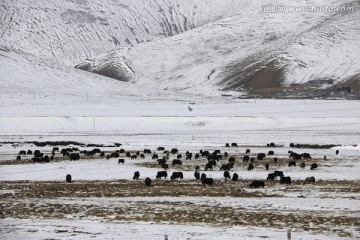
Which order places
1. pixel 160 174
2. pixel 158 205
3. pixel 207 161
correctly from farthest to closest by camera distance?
pixel 207 161, pixel 160 174, pixel 158 205

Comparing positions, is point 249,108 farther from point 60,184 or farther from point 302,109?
point 60,184

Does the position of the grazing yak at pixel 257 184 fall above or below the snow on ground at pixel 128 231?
above

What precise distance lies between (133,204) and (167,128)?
243ft

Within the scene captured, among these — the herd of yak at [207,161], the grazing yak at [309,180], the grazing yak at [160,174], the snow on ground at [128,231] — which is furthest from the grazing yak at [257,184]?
the snow on ground at [128,231]

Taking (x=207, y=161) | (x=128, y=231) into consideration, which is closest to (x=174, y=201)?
(x=128, y=231)

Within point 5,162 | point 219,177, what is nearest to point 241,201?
point 219,177

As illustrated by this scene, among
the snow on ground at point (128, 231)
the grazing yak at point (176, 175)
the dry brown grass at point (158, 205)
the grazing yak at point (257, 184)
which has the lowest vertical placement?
the snow on ground at point (128, 231)

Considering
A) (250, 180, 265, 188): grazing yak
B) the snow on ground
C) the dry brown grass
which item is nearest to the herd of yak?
(250, 180, 265, 188): grazing yak

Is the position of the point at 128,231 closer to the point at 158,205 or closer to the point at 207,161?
the point at 158,205

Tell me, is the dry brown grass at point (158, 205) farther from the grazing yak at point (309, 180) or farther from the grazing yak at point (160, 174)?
the grazing yak at point (160, 174)

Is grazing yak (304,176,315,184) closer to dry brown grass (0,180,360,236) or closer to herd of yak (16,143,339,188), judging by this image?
herd of yak (16,143,339,188)

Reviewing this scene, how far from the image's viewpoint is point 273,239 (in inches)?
771

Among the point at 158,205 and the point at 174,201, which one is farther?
the point at 174,201

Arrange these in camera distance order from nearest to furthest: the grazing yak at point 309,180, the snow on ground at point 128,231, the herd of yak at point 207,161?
the snow on ground at point 128,231
the herd of yak at point 207,161
the grazing yak at point 309,180
